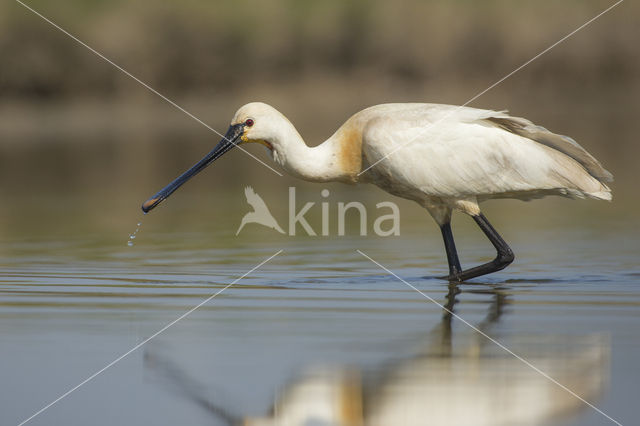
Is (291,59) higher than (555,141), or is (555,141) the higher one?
(291,59)

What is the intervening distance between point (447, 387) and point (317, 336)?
4.82 ft

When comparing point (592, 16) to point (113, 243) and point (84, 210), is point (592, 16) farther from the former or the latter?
point (113, 243)

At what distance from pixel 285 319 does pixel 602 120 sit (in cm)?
2238

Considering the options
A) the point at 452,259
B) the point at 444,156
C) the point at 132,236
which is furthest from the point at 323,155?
the point at 132,236

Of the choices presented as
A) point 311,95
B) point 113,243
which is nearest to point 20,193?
point 113,243

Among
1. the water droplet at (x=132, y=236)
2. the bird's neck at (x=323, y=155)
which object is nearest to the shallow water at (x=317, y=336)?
the water droplet at (x=132, y=236)

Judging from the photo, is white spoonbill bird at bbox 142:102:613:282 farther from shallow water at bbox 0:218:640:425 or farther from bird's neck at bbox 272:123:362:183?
shallow water at bbox 0:218:640:425

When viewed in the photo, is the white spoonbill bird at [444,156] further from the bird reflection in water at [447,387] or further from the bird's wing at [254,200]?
the bird's wing at [254,200]

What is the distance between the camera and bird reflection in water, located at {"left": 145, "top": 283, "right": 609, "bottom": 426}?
6.25 meters

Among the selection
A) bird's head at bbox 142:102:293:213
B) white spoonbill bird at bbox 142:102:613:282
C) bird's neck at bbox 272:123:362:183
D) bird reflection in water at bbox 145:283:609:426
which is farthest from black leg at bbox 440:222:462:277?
bird reflection in water at bbox 145:283:609:426

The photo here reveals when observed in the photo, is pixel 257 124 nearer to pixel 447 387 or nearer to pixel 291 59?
pixel 447 387

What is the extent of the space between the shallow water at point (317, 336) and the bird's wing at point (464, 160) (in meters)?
0.69

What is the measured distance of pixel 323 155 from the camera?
10664mm

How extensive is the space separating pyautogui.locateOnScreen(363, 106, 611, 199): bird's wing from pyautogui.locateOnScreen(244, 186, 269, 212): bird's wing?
5.31 m
